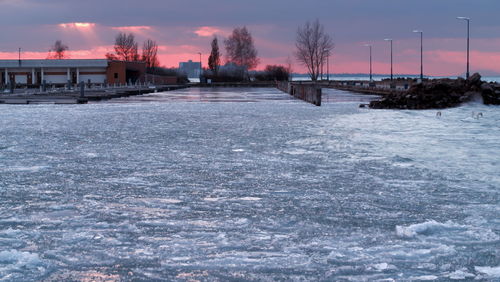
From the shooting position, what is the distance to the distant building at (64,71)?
94.1 meters

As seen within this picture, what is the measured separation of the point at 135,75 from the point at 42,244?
342 feet

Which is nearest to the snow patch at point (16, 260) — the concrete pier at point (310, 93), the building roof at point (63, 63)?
the concrete pier at point (310, 93)

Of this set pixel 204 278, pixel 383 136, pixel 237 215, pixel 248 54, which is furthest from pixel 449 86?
→ pixel 248 54

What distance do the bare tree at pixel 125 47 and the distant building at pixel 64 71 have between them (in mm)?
47900

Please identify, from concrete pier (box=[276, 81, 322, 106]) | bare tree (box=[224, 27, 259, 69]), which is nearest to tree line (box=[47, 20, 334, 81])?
bare tree (box=[224, 27, 259, 69])

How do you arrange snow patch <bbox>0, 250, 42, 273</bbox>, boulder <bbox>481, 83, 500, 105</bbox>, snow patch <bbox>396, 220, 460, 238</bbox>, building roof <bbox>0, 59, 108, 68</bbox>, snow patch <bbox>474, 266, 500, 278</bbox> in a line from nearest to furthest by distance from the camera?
1. snow patch <bbox>474, 266, 500, 278</bbox>
2. snow patch <bbox>0, 250, 42, 273</bbox>
3. snow patch <bbox>396, 220, 460, 238</bbox>
4. boulder <bbox>481, 83, 500, 105</bbox>
5. building roof <bbox>0, 59, 108, 68</bbox>

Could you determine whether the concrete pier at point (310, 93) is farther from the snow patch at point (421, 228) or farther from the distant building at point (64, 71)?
the distant building at point (64, 71)

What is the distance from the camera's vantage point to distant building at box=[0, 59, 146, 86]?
309 ft

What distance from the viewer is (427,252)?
16.3 feet

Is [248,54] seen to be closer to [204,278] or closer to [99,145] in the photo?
[99,145]

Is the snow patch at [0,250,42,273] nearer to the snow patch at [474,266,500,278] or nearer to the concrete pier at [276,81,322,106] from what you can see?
the snow patch at [474,266,500,278]

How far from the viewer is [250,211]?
6.48 m

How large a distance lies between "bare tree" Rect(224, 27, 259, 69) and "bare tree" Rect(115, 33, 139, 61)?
24.1m

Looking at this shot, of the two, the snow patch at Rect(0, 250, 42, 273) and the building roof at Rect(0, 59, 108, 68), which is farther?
the building roof at Rect(0, 59, 108, 68)
